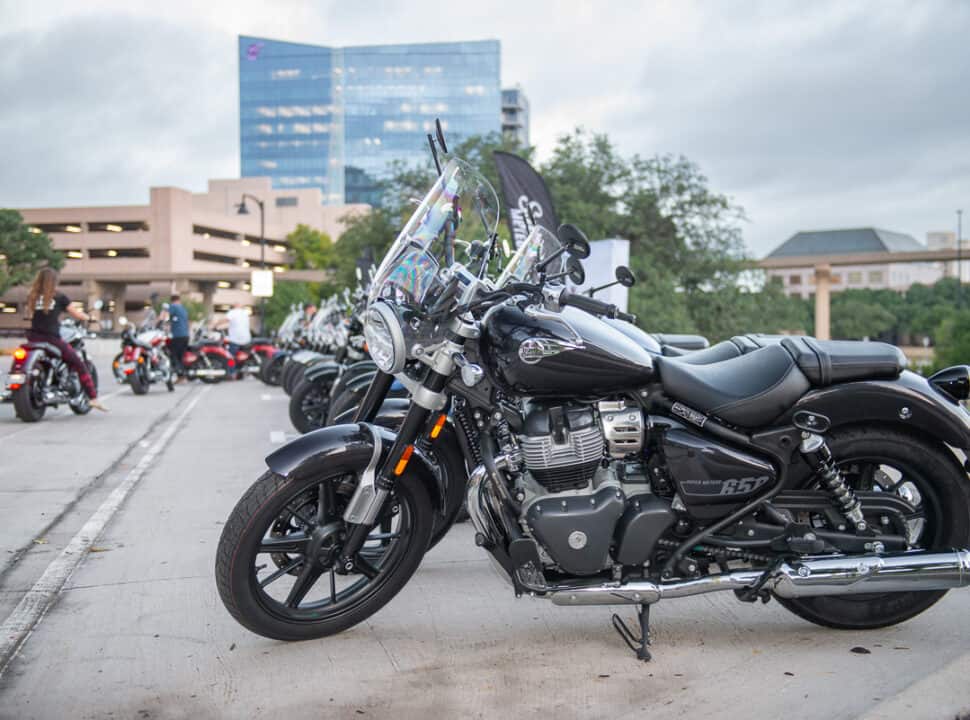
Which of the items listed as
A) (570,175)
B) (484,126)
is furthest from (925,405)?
(484,126)

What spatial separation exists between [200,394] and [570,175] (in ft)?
63.8

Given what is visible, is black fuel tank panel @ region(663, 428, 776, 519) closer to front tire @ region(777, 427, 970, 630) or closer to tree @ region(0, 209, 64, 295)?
front tire @ region(777, 427, 970, 630)

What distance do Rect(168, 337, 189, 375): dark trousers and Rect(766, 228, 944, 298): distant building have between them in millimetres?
103779

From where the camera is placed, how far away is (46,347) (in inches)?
430

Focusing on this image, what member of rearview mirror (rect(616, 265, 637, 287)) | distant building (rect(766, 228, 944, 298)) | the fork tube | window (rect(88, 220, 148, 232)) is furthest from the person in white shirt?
distant building (rect(766, 228, 944, 298))

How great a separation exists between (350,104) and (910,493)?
497 feet

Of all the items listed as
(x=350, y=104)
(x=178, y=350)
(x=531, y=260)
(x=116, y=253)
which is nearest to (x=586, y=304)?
(x=531, y=260)

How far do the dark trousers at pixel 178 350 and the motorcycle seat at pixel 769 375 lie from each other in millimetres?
16323

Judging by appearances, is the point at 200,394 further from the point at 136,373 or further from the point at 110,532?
the point at 110,532

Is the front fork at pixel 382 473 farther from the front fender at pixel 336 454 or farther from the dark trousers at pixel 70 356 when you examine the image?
the dark trousers at pixel 70 356

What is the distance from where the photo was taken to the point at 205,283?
85.4 meters

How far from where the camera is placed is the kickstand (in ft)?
11.5

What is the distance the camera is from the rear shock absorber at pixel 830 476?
3445 millimetres

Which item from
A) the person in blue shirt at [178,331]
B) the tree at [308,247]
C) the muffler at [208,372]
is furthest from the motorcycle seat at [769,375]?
the tree at [308,247]
